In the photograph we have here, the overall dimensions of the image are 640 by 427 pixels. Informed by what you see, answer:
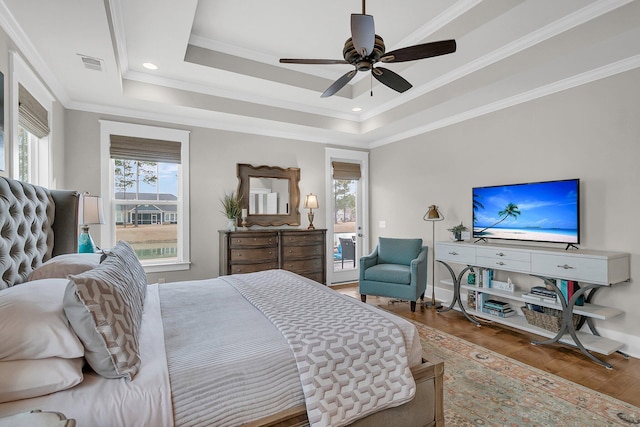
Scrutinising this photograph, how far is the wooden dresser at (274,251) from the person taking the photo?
416 centimetres

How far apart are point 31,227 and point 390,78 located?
103 inches

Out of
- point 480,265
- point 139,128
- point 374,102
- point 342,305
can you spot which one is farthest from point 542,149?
point 139,128

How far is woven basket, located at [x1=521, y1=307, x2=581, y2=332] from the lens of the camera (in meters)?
3.02

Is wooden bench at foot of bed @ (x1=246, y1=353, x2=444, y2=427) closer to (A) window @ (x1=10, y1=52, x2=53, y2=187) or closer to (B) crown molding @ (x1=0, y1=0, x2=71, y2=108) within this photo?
(A) window @ (x1=10, y1=52, x2=53, y2=187)

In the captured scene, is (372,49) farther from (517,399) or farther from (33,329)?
(517,399)

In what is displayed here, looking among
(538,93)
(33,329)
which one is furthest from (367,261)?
(33,329)

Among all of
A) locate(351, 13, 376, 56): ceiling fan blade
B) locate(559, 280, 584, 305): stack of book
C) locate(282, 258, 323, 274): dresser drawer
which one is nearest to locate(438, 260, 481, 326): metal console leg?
locate(559, 280, 584, 305): stack of book

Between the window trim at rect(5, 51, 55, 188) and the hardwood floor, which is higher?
the window trim at rect(5, 51, 55, 188)

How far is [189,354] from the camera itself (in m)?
1.32

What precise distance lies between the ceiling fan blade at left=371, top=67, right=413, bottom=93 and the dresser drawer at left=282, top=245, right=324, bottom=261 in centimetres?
269

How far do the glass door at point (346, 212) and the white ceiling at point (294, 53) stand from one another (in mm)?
1081

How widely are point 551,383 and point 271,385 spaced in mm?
2247

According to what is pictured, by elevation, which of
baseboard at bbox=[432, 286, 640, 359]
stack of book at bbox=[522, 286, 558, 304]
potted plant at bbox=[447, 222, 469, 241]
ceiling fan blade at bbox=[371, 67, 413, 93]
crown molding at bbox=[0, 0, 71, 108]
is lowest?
baseboard at bbox=[432, 286, 640, 359]

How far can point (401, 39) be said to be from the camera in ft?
10.9
